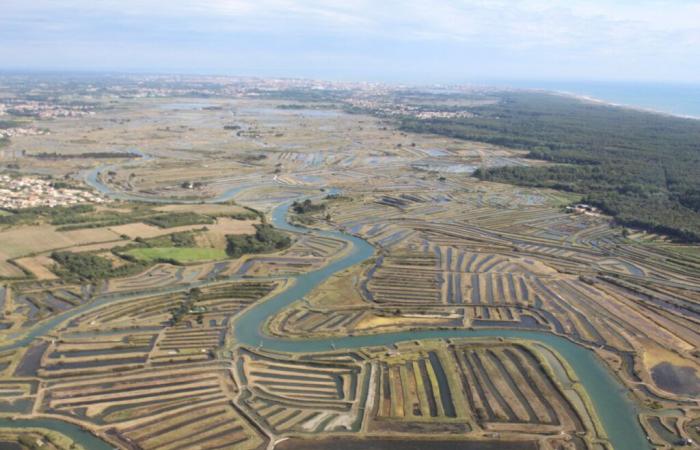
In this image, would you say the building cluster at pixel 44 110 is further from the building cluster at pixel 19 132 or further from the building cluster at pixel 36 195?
the building cluster at pixel 36 195

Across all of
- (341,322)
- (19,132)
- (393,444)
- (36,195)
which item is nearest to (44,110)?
(19,132)

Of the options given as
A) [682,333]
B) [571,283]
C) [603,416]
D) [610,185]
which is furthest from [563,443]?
[610,185]

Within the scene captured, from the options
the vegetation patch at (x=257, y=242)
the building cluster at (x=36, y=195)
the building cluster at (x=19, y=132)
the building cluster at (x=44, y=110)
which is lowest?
the vegetation patch at (x=257, y=242)

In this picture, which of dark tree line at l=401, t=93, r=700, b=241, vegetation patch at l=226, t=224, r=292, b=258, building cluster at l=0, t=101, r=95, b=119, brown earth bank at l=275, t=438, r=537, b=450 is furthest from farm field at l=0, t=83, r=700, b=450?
building cluster at l=0, t=101, r=95, b=119

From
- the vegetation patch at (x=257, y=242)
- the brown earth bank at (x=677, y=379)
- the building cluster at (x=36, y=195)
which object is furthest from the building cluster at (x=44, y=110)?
the brown earth bank at (x=677, y=379)

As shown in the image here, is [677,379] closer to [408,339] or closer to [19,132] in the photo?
[408,339]

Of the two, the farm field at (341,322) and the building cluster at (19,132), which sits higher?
the building cluster at (19,132)

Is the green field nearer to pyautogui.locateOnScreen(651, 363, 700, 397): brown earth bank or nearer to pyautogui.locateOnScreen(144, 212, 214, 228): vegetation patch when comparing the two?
pyautogui.locateOnScreen(144, 212, 214, 228): vegetation patch
